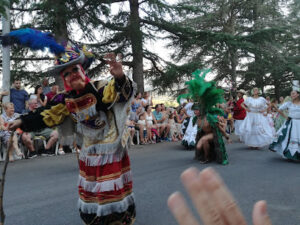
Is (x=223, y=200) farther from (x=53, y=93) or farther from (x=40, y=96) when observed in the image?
(x=40, y=96)

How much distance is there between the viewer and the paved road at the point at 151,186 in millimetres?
3570

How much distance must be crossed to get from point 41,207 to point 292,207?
134 inches

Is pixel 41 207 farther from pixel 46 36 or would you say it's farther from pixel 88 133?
pixel 46 36

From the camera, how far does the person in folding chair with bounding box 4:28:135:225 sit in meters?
2.66

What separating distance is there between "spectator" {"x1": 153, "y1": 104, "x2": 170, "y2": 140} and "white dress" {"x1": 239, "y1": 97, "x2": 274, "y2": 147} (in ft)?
11.1

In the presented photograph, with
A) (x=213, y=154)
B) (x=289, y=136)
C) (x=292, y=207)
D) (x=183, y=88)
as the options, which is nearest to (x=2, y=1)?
(x=213, y=154)

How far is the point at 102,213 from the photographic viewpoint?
2.59 metres

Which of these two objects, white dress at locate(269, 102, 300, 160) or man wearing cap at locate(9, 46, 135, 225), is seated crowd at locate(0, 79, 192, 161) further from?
white dress at locate(269, 102, 300, 160)

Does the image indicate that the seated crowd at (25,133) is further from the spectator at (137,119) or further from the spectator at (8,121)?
the spectator at (137,119)

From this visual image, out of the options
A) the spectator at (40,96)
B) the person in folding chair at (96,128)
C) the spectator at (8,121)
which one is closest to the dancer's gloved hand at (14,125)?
the person in folding chair at (96,128)

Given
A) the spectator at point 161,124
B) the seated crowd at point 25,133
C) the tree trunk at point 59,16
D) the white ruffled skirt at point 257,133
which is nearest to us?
the seated crowd at point 25,133

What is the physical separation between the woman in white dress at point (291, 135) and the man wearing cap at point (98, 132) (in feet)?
18.7

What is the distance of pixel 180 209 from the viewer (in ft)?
2.41

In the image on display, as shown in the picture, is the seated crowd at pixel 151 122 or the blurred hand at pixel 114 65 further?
the seated crowd at pixel 151 122
